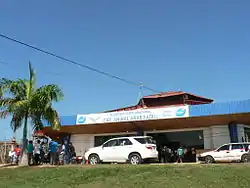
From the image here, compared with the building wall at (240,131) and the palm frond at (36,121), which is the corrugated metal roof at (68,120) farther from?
the building wall at (240,131)

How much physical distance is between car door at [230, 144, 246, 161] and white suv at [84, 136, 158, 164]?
4685 millimetres

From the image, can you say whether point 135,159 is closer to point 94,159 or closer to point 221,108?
point 94,159

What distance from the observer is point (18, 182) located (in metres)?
14.1

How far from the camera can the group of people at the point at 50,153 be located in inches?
827

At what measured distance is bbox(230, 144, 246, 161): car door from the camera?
20.0 metres

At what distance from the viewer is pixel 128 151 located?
1953 centimetres

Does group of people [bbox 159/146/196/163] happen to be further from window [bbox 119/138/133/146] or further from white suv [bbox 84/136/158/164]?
window [bbox 119/138/133/146]

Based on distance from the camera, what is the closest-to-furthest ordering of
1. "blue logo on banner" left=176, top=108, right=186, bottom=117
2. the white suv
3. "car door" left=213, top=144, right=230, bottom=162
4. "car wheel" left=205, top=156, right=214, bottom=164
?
the white suv → "car door" left=213, top=144, right=230, bottom=162 → "car wheel" left=205, top=156, right=214, bottom=164 → "blue logo on banner" left=176, top=108, right=186, bottom=117

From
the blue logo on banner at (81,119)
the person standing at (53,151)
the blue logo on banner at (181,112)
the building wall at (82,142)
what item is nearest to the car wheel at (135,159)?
the blue logo on banner at (181,112)

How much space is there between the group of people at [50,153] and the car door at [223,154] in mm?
9414

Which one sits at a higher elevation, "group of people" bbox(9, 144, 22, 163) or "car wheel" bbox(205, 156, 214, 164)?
"group of people" bbox(9, 144, 22, 163)

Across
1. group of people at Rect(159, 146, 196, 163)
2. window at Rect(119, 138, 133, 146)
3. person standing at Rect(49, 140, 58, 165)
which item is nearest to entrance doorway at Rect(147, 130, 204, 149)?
group of people at Rect(159, 146, 196, 163)

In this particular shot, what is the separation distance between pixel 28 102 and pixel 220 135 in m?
14.0

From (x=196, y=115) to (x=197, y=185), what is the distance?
11.4 m
